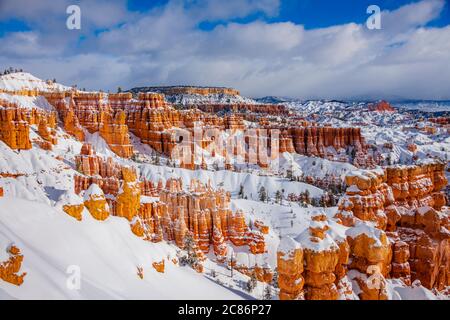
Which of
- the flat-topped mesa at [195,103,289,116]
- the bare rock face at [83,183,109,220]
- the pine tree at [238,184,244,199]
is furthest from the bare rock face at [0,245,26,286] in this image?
the flat-topped mesa at [195,103,289,116]

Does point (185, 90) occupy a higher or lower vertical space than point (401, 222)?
higher

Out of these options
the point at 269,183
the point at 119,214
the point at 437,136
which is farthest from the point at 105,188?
the point at 437,136

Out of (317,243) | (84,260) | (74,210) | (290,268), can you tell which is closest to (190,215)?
(74,210)

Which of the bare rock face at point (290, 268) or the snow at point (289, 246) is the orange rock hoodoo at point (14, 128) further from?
the bare rock face at point (290, 268)

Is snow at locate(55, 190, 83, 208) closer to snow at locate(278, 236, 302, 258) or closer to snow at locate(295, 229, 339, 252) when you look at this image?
snow at locate(278, 236, 302, 258)

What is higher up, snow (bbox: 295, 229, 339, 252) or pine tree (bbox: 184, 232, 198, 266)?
snow (bbox: 295, 229, 339, 252)

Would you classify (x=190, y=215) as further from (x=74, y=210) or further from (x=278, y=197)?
(x=278, y=197)

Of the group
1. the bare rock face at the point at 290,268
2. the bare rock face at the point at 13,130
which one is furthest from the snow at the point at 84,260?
the bare rock face at the point at 13,130
